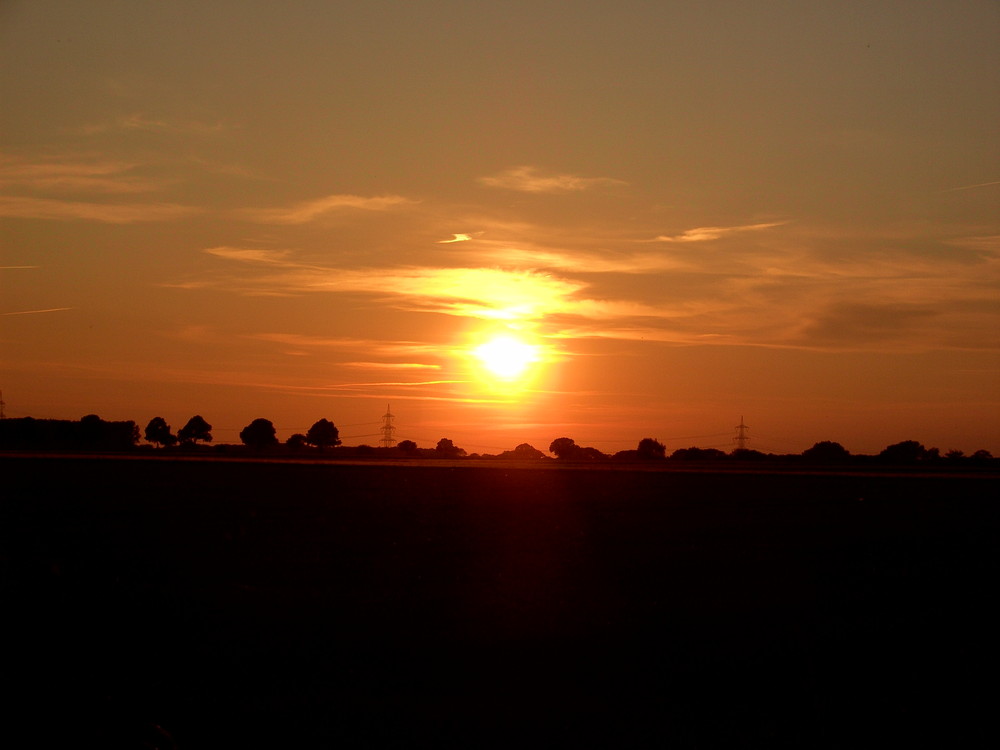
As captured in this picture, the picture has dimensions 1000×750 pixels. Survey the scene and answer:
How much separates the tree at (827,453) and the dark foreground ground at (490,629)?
2699 inches

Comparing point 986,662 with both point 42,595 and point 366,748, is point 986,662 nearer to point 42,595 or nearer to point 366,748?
point 366,748

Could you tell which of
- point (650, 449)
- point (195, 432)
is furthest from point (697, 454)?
→ point (195, 432)

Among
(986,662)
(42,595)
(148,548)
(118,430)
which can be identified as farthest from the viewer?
(118,430)

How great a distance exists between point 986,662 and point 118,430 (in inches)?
4555

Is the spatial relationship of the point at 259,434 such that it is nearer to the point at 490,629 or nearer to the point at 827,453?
the point at 827,453

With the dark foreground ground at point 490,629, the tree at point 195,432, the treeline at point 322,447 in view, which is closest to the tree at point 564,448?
the treeline at point 322,447

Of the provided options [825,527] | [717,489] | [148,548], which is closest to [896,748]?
[148,548]

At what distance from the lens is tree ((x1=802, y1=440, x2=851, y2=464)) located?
9712 cm

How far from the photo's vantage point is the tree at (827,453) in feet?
319

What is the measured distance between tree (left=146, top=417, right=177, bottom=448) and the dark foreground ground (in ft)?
336

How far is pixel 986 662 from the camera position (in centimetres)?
1459

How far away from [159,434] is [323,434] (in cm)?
2151

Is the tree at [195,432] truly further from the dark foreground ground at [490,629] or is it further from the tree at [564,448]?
the dark foreground ground at [490,629]

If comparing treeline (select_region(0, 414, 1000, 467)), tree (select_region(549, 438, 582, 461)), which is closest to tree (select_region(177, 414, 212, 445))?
treeline (select_region(0, 414, 1000, 467))
